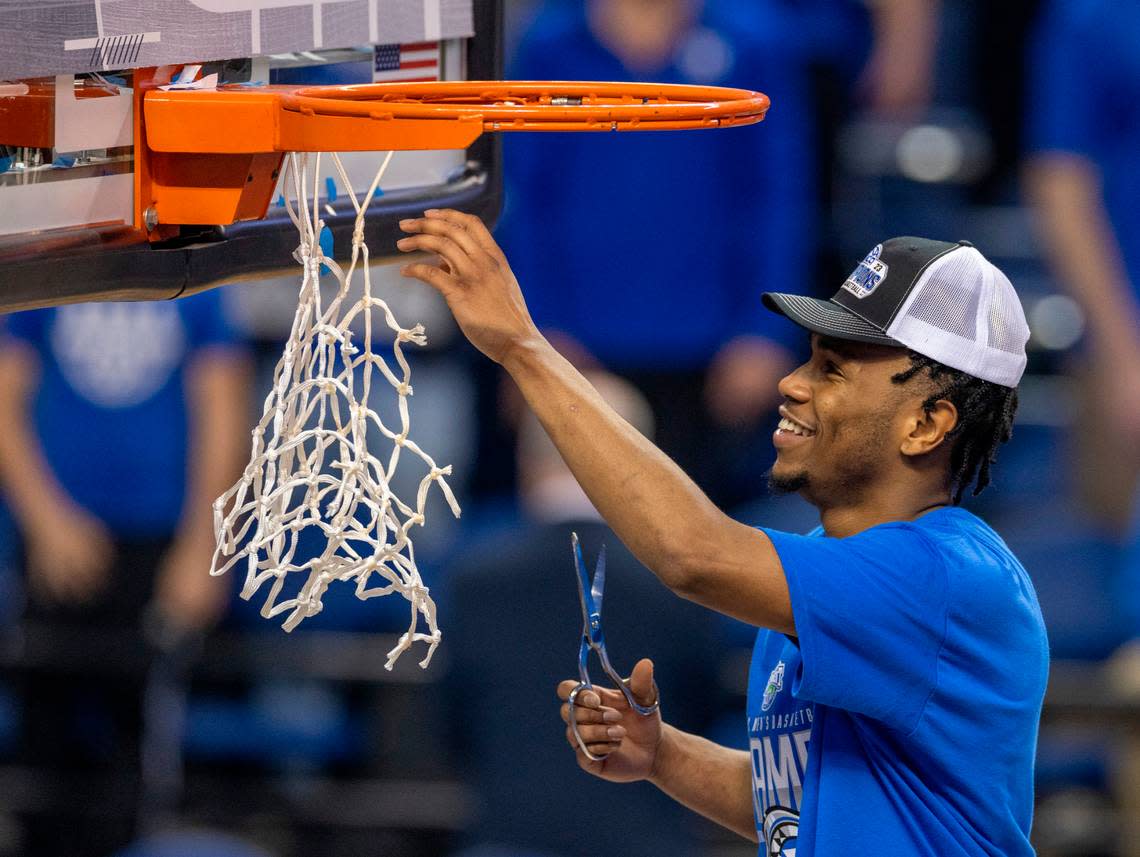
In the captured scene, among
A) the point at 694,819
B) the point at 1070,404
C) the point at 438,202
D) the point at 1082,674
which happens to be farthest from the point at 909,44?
the point at 438,202

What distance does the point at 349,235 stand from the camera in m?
2.76

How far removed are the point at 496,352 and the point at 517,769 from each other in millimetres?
2101

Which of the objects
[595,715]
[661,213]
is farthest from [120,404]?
[595,715]

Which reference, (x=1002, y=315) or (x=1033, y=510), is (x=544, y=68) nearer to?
(x=1033, y=510)

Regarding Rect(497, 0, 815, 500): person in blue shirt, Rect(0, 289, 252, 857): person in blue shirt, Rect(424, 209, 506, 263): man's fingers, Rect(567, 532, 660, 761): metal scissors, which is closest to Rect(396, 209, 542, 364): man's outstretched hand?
Rect(424, 209, 506, 263): man's fingers

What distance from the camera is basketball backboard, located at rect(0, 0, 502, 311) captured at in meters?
2.34

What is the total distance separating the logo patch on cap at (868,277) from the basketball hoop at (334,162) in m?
0.33

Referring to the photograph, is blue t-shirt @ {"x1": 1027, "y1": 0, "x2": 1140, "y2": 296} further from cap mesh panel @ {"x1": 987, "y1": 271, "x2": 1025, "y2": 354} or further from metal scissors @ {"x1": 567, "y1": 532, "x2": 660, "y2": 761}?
metal scissors @ {"x1": 567, "y1": 532, "x2": 660, "y2": 761}

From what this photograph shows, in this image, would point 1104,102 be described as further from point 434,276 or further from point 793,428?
point 434,276

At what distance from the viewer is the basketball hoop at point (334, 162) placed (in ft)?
7.90

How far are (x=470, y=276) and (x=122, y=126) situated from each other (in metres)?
0.53

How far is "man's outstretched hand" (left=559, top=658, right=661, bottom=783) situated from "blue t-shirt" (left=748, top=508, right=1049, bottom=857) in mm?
402

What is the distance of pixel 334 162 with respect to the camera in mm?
2641

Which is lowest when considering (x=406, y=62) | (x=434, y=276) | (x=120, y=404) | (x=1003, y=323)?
(x=120, y=404)
